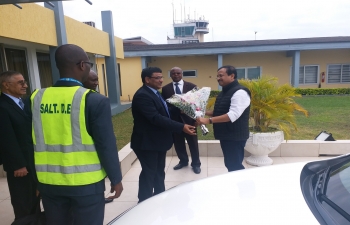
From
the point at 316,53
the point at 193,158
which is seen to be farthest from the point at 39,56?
the point at 316,53

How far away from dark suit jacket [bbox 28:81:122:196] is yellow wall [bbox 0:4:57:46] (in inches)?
168

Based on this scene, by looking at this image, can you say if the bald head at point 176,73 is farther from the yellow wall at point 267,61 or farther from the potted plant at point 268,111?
the yellow wall at point 267,61

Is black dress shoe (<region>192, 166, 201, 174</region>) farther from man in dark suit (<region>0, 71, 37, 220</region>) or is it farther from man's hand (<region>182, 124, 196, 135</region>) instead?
man in dark suit (<region>0, 71, 37, 220</region>)

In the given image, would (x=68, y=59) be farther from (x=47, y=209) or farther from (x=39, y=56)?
(x=39, y=56)

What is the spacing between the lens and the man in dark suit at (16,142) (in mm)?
2237

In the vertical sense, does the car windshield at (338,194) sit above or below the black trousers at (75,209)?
above

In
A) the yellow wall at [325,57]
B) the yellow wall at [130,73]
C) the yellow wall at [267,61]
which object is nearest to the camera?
the yellow wall at [130,73]

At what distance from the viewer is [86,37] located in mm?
8570

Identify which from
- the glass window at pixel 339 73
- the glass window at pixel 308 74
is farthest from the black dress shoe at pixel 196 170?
the glass window at pixel 339 73

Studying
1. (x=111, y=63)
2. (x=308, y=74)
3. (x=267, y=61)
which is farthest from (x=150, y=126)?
(x=308, y=74)

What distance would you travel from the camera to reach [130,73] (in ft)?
51.8

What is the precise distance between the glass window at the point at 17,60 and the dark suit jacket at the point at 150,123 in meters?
5.24

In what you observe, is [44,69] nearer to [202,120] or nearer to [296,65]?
[202,120]

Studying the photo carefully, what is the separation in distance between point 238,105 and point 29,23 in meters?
5.18
